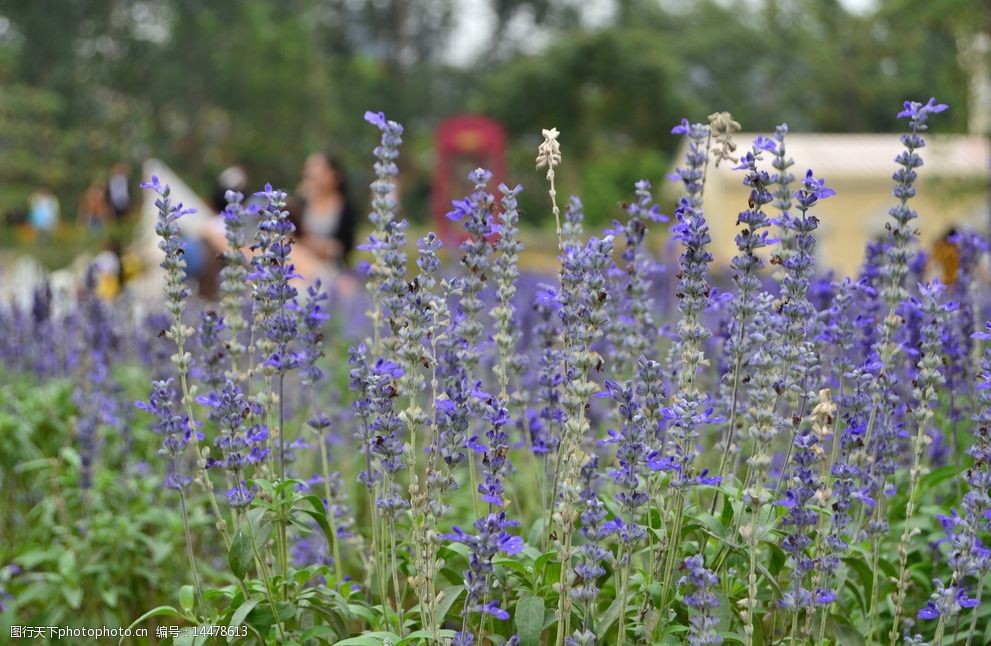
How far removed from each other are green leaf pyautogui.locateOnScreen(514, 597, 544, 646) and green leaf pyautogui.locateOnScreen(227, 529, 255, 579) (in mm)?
663

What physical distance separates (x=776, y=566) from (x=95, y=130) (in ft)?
135

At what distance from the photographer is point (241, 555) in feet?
10.4

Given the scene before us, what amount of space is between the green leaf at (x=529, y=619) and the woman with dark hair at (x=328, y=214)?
10433mm

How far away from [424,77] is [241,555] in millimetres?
52657

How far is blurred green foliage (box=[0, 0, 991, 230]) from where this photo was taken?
4222 centimetres

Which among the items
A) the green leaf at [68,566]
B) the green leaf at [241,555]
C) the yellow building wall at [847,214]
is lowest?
the green leaf at [68,566]

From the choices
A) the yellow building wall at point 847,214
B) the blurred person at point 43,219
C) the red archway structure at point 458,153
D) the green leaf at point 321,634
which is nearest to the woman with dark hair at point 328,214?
the green leaf at point 321,634

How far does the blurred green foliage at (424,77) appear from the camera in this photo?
42.2 m

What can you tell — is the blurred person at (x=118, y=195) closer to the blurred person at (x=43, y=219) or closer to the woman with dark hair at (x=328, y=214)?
the blurred person at (x=43, y=219)

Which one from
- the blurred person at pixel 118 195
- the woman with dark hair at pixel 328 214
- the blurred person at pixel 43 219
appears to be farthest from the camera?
the blurred person at pixel 43 219

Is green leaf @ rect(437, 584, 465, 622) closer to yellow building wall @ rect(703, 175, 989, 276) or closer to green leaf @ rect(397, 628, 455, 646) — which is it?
green leaf @ rect(397, 628, 455, 646)

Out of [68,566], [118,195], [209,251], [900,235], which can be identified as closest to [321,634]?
[68,566]

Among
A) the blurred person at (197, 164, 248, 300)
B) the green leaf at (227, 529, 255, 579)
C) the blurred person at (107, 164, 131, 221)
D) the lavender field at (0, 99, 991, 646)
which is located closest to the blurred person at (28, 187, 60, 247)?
the blurred person at (107, 164, 131, 221)

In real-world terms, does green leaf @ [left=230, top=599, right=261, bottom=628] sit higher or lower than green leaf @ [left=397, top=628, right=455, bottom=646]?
higher
